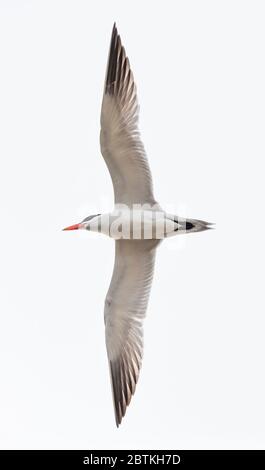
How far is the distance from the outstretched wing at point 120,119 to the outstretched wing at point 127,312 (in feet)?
3.74

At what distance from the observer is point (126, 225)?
9.44m

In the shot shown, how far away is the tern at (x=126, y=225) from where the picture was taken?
30.0ft

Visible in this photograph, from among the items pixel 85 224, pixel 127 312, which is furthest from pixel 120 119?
pixel 127 312

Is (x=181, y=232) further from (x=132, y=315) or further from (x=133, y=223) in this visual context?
(x=132, y=315)

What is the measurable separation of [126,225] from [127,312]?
50.2 inches

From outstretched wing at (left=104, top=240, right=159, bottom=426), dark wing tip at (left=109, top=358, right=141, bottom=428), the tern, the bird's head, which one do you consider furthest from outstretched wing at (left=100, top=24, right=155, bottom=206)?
dark wing tip at (left=109, top=358, right=141, bottom=428)

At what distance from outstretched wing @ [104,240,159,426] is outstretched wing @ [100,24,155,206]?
1141mm

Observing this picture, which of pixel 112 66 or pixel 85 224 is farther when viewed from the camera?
pixel 85 224

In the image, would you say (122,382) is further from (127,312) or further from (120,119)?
(120,119)

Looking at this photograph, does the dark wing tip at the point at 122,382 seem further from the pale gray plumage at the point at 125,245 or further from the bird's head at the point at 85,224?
the bird's head at the point at 85,224
